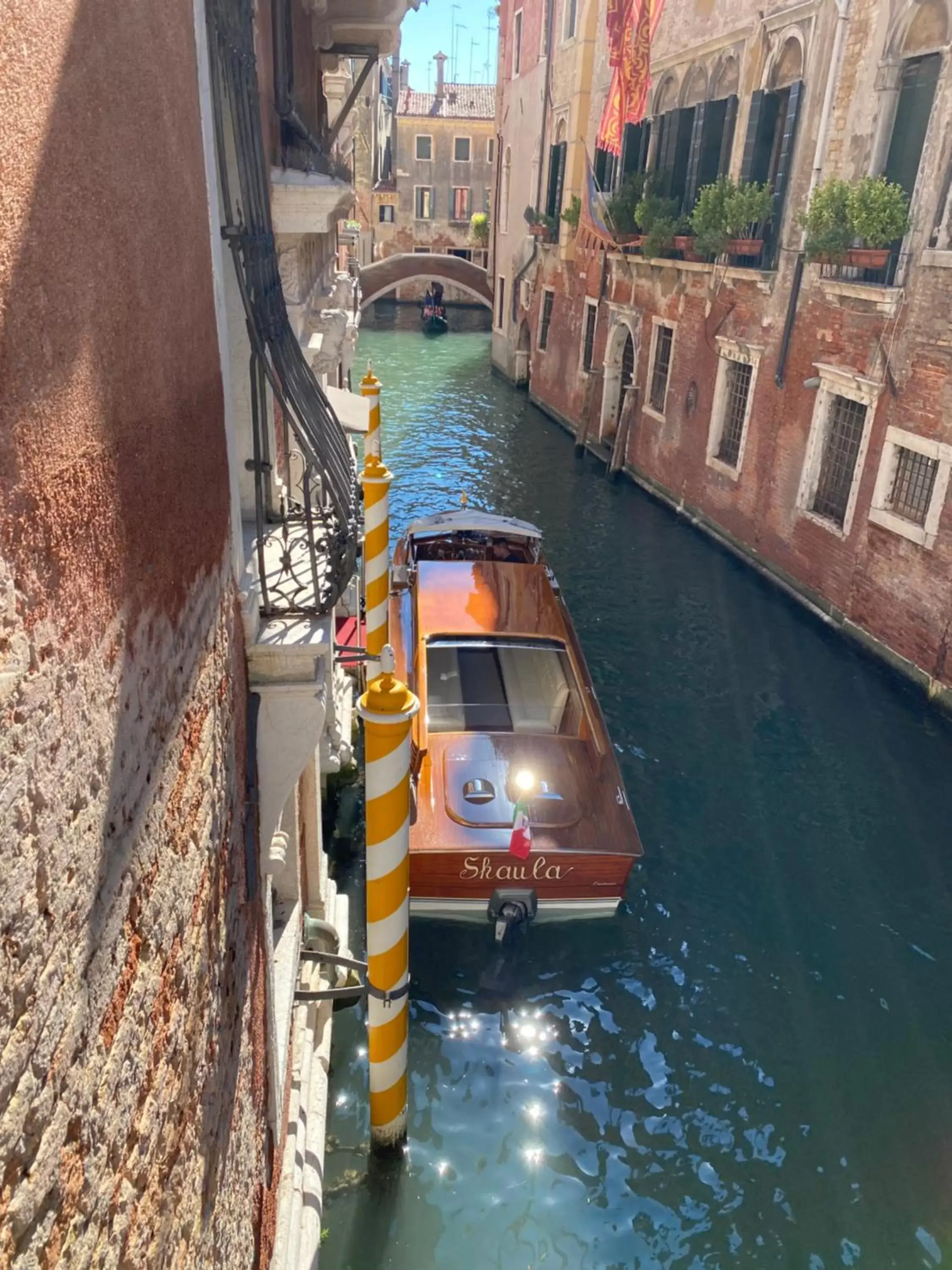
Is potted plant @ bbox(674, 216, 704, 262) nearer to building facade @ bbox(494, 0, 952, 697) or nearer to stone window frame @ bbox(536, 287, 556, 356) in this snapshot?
building facade @ bbox(494, 0, 952, 697)

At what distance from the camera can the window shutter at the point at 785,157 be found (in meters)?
10.8

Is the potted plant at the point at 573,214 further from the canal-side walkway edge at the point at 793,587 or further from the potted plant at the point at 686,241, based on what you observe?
the potted plant at the point at 686,241

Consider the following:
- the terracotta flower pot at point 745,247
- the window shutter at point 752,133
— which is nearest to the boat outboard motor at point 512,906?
the terracotta flower pot at point 745,247

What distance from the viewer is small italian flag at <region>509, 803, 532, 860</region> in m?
5.66

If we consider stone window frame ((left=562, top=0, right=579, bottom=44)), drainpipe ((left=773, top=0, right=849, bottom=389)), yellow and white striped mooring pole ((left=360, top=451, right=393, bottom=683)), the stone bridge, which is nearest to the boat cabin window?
Result: yellow and white striped mooring pole ((left=360, top=451, right=393, bottom=683))

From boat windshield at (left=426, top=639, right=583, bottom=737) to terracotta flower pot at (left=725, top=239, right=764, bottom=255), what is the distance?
6.74 metres

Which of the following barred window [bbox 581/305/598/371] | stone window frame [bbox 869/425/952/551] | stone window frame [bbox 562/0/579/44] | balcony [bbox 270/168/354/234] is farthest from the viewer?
barred window [bbox 581/305/598/371]

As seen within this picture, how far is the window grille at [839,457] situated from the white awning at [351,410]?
518 cm

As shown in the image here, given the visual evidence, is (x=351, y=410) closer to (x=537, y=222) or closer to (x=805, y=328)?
(x=805, y=328)

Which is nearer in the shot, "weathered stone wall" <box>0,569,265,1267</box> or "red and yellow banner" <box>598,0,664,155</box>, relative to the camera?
"weathered stone wall" <box>0,569,265,1267</box>

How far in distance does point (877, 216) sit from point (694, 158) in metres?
5.32

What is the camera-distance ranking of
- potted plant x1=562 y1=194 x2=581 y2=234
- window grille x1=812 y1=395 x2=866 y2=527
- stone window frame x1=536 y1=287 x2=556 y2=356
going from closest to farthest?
window grille x1=812 y1=395 x2=866 y2=527, potted plant x1=562 y1=194 x2=581 y2=234, stone window frame x1=536 y1=287 x2=556 y2=356

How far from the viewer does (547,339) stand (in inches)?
847

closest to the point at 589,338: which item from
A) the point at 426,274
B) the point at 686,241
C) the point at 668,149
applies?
the point at 668,149
